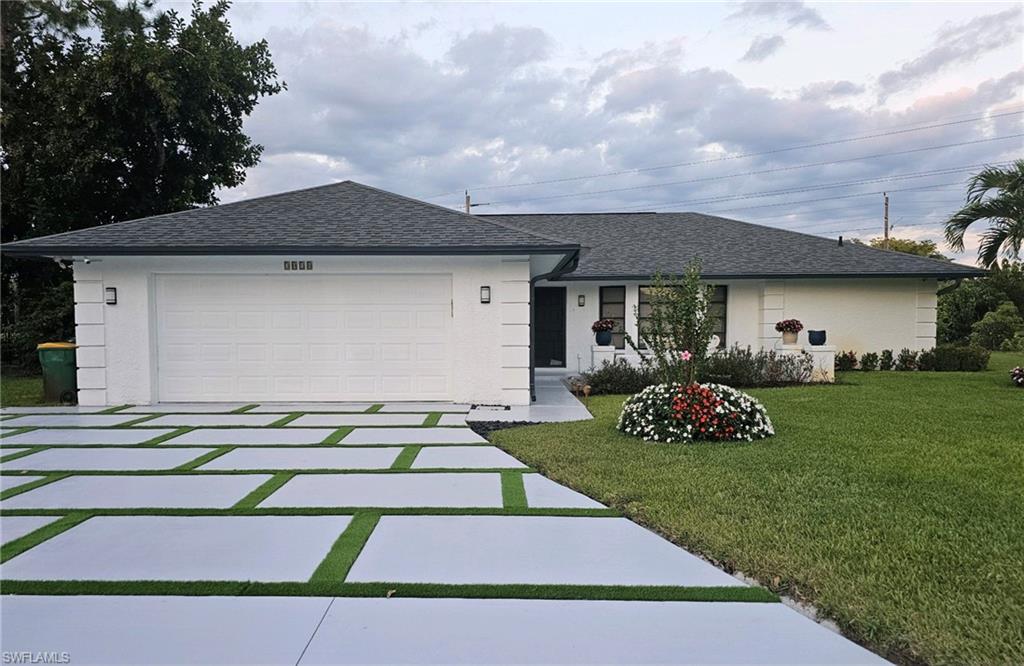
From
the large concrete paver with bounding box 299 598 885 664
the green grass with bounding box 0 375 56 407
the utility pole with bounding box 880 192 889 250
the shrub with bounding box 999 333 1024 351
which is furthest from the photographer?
the utility pole with bounding box 880 192 889 250

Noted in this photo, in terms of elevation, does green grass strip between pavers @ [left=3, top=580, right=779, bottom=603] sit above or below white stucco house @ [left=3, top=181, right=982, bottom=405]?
below

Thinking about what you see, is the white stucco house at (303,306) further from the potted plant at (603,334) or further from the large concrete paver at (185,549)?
the large concrete paver at (185,549)

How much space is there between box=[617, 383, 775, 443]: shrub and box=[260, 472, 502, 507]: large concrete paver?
2.34m

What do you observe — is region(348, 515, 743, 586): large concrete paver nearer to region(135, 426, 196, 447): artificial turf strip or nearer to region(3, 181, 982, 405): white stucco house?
region(135, 426, 196, 447): artificial turf strip

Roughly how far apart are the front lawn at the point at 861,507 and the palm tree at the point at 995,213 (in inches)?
208

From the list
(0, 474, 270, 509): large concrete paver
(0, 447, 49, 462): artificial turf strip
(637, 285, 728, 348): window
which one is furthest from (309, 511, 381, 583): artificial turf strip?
(637, 285, 728, 348): window

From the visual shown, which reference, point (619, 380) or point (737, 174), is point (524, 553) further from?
point (737, 174)

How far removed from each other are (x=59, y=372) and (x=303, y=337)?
4288 mm

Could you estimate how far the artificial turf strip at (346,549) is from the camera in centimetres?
339

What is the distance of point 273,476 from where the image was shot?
5.57 meters

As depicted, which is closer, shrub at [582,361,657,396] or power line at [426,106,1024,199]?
shrub at [582,361,657,396]

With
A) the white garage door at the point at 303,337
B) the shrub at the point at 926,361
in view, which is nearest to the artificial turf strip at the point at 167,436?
the white garage door at the point at 303,337

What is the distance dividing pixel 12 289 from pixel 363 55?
1435 centimetres

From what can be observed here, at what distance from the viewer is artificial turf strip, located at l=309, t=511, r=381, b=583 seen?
3.39 meters
